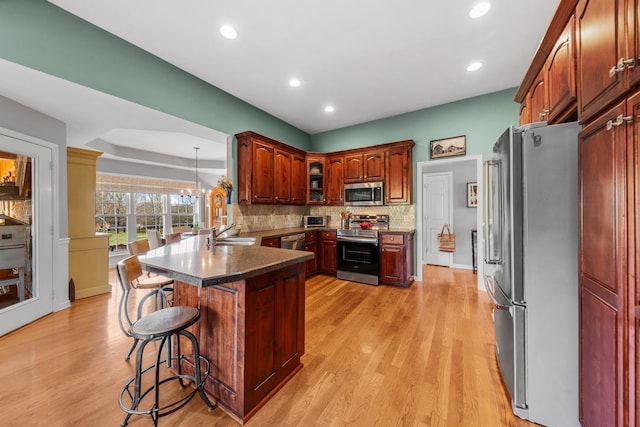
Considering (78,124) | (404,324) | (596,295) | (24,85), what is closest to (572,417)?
(596,295)

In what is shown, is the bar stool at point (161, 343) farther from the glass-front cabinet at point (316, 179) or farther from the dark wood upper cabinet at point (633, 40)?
the glass-front cabinet at point (316, 179)

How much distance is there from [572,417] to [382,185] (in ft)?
11.5

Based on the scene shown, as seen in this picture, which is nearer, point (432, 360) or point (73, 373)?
point (73, 373)

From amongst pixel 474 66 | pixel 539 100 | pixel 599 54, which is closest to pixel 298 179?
pixel 474 66

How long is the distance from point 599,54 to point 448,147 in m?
2.92

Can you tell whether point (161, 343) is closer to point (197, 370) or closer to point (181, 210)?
point (197, 370)

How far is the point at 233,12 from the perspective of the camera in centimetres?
216

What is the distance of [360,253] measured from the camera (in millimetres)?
4160

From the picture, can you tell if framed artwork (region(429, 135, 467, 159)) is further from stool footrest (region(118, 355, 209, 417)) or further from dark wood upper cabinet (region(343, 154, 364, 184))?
stool footrest (region(118, 355, 209, 417))

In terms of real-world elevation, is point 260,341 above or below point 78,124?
below

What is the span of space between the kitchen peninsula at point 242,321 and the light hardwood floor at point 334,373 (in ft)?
0.43

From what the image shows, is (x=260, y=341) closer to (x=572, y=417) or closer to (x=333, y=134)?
(x=572, y=417)

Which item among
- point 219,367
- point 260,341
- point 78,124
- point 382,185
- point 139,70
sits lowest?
point 219,367

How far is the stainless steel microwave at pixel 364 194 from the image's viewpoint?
14.4 feet
